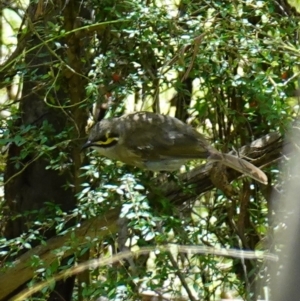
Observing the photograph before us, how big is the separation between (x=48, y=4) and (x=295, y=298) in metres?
2.29

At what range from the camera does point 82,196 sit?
2.58 metres

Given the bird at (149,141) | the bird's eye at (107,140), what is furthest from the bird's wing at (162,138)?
the bird's eye at (107,140)

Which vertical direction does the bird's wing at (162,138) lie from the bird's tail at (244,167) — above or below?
above

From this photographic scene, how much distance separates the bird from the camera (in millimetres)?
2982

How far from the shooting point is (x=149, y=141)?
3262 mm

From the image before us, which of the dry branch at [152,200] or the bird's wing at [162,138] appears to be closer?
the dry branch at [152,200]

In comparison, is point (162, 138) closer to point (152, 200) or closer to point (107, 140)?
point (107, 140)

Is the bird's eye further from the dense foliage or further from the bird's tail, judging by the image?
the bird's tail

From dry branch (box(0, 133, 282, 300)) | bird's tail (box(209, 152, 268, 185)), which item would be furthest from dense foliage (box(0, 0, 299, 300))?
bird's tail (box(209, 152, 268, 185))

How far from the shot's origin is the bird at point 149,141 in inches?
117

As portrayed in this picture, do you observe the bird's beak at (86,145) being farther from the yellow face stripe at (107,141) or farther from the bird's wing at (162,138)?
the bird's wing at (162,138)

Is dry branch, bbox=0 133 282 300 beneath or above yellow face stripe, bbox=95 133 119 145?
beneath

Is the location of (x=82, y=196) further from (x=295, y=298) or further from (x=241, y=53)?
(x=295, y=298)

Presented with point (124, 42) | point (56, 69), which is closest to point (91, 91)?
point (124, 42)
